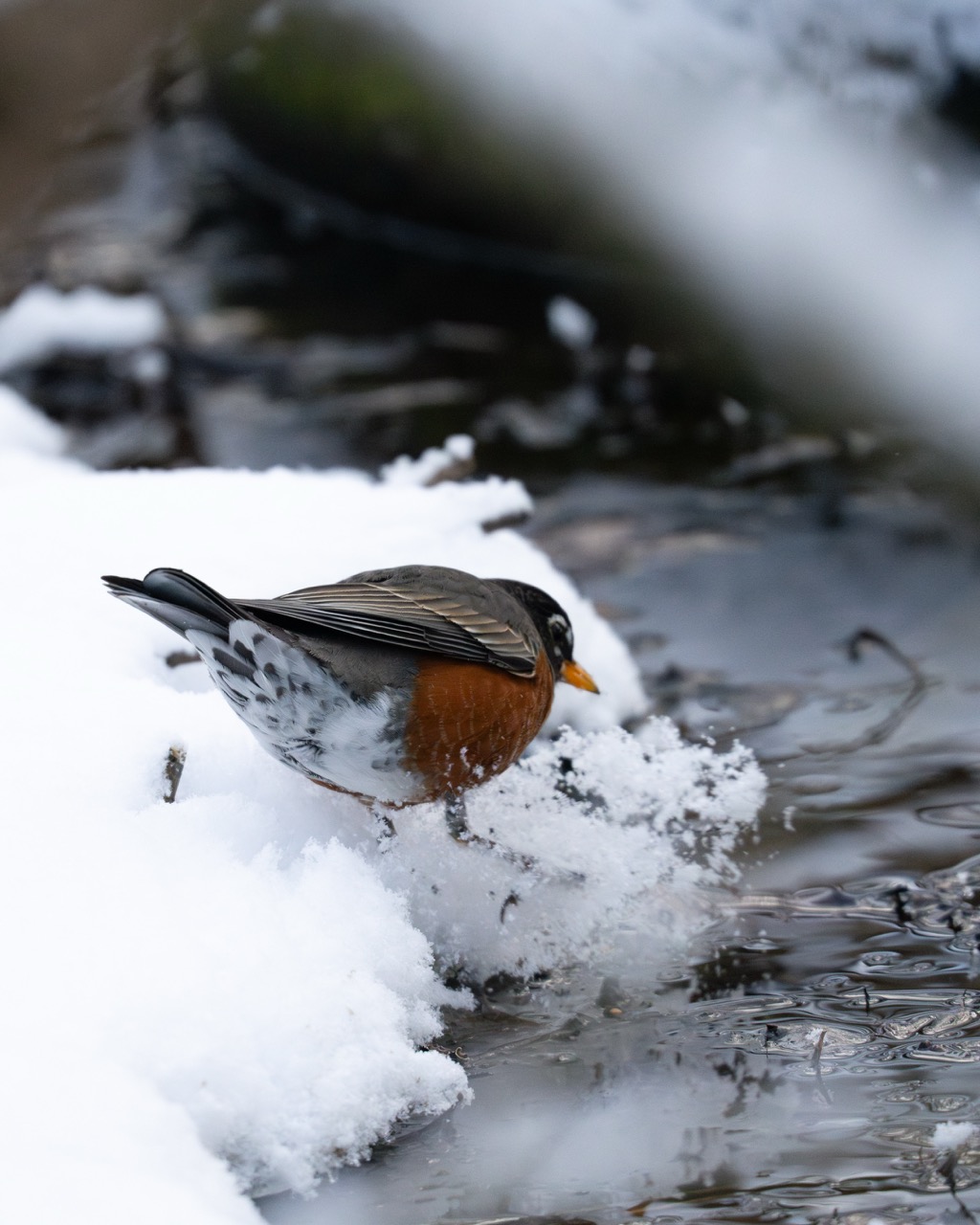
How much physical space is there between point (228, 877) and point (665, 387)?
5.54 m

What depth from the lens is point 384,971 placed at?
8.34 ft

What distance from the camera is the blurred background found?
2.29 meters

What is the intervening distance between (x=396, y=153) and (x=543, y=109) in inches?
66.1

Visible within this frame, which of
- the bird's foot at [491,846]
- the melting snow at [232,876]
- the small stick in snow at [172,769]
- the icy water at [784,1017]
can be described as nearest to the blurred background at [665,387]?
the icy water at [784,1017]

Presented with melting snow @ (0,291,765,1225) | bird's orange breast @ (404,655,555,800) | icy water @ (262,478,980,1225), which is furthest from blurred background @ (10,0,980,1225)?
bird's orange breast @ (404,655,555,800)

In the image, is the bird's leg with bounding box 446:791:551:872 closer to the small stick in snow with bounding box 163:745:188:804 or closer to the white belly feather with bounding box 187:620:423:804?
the white belly feather with bounding box 187:620:423:804

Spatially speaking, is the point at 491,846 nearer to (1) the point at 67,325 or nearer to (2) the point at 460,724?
(2) the point at 460,724

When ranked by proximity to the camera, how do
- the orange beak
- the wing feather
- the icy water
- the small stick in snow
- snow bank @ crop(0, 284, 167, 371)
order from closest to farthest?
the icy water
the small stick in snow
the wing feather
the orange beak
snow bank @ crop(0, 284, 167, 371)

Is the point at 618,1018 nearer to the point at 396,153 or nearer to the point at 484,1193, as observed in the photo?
the point at 484,1193

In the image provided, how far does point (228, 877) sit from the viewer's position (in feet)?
8.21

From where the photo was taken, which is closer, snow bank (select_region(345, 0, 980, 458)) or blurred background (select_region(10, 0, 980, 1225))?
blurred background (select_region(10, 0, 980, 1225))

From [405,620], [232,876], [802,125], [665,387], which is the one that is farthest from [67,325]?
[232,876]

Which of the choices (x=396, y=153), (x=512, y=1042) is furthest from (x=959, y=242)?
(x=512, y=1042)

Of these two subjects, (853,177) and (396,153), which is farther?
(396,153)
